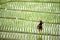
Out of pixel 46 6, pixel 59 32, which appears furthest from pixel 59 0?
pixel 59 32

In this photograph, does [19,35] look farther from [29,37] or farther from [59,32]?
[59,32]

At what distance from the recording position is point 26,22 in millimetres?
1280

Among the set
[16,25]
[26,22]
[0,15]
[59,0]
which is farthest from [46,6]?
[0,15]

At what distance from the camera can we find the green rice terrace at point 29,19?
48.9 inches

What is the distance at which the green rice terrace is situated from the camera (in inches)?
48.9

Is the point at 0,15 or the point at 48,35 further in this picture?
the point at 0,15

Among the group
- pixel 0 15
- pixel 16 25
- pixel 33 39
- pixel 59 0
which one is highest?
pixel 59 0

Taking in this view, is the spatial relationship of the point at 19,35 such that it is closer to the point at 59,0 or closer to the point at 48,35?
the point at 48,35

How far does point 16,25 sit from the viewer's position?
1.29 meters

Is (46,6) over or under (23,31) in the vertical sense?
over

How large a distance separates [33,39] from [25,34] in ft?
0.31

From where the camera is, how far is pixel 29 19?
1284 mm

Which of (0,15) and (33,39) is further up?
(0,15)

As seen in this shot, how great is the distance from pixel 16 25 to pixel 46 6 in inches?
14.1
